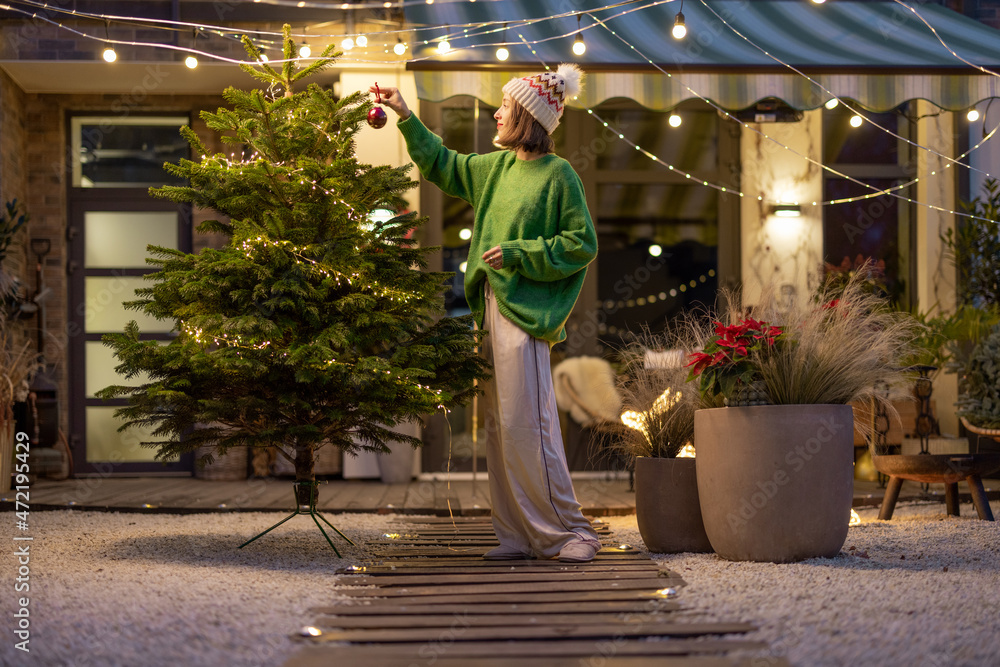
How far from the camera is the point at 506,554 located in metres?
3.12

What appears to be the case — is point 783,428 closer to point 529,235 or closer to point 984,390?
point 529,235

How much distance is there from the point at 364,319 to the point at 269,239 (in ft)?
1.52

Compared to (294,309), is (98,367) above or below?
below

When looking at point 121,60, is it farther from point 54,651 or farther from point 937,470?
point 937,470

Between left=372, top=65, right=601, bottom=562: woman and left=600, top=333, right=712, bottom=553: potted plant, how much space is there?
32cm

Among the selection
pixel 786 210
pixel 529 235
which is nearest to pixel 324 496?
pixel 529 235

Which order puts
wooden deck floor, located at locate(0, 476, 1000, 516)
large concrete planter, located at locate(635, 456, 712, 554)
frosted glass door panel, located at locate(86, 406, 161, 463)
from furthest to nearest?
frosted glass door panel, located at locate(86, 406, 161, 463)
wooden deck floor, located at locate(0, 476, 1000, 516)
large concrete planter, located at locate(635, 456, 712, 554)

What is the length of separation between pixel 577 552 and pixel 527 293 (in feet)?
2.97

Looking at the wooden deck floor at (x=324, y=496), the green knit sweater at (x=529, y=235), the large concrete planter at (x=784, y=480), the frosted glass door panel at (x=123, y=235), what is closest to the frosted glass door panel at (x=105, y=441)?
the wooden deck floor at (x=324, y=496)

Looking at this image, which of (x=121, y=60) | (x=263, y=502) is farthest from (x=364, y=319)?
(x=121, y=60)

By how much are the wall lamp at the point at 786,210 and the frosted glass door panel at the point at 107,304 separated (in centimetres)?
460

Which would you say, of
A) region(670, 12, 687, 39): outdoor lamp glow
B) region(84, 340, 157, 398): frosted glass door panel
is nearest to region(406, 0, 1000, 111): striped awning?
region(670, 12, 687, 39): outdoor lamp glow

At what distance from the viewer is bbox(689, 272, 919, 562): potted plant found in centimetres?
290

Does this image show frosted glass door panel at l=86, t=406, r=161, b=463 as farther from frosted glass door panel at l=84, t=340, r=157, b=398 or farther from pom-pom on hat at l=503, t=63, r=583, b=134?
pom-pom on hat at l=503, t=63, r=583, b=134
